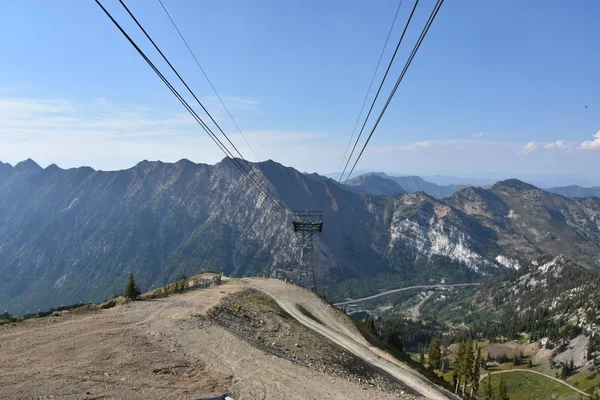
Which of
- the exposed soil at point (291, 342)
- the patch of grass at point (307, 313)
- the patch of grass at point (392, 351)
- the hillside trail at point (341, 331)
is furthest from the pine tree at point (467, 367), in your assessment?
the exposed soil at point (291, 342)

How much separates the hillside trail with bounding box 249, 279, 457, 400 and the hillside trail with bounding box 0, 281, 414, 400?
11373mm

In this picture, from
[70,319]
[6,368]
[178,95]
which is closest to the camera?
[178,95]

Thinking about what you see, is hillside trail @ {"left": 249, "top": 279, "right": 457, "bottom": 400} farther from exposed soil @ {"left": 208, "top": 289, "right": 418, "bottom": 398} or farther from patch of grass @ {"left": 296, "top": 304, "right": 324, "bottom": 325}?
exposed soil @ {"left": 208, "top": 289, "right": 418, "bottom": 398}

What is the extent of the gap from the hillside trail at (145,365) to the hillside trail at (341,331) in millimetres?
11373

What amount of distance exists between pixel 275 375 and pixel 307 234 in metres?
42.5

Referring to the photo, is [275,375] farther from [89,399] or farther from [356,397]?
[89,399]

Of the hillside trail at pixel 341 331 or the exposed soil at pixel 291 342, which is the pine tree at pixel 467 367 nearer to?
the hillside trail at pixel 341 331

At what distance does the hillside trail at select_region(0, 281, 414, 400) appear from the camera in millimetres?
23219

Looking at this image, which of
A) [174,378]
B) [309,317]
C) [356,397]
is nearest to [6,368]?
[174,378]

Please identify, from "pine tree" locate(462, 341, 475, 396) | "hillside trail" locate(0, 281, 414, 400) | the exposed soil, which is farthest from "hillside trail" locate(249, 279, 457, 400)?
"pine tree" locate(462, 341, 475, 396)

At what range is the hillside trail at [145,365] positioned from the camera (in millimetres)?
23219

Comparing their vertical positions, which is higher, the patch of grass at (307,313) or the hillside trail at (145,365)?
the hillside trail at (145,365)

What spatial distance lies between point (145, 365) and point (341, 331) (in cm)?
3510

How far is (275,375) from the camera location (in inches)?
1148
